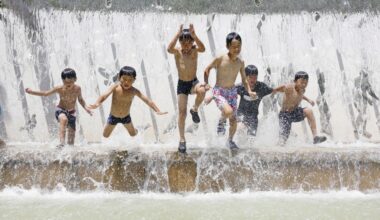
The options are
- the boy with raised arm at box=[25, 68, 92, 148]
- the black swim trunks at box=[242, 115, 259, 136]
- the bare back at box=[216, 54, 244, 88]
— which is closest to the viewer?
the bare back at box=[216, 54, 244, 88]

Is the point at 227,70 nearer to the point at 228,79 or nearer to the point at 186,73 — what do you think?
the point at 228,79

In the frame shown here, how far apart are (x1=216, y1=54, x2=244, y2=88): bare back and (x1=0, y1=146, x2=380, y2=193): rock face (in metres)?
0.80

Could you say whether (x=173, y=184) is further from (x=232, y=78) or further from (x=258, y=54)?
(x=258, y=54)

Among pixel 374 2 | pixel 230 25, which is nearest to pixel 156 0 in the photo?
pixel 230 25

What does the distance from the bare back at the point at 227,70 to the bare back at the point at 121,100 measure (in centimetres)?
92

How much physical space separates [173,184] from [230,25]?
475 centimetres

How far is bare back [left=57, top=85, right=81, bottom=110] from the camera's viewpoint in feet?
18.6

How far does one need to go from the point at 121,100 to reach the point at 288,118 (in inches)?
86.2

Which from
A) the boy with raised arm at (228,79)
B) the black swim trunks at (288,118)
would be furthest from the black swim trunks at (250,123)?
the boy with raised arm at (228,79)

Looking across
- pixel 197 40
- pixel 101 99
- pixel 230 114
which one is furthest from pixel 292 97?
pixel 101 99

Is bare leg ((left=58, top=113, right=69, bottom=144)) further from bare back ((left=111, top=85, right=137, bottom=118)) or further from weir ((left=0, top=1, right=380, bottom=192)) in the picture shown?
weir ((left=0, top=1, right=380, bottom=192))

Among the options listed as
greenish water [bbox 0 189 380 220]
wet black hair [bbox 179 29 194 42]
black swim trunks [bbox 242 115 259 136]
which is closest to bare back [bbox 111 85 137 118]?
wet black hair [bbox 179 29 194 42]

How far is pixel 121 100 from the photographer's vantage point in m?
5.21

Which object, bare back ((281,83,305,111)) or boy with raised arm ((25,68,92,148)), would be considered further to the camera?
bare back ((281,83,305,111))
